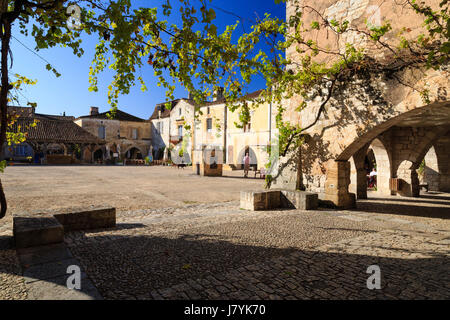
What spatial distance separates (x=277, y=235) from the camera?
13.4 ft

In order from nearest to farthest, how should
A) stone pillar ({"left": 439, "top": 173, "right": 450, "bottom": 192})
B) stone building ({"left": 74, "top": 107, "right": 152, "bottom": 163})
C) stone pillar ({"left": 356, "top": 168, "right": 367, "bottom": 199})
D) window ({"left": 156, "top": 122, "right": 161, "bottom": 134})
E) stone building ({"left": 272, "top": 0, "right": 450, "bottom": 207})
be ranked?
stone building ({"left": 272, "top": 0, "right": 450, "bottom": 207}) → stone pillar ({"left": 356, "top": 168, "right": 367, "bottom": 199}) → stone pillar ({"left": 439, "top": 173, "right": 450, "bottom": 192}) → stone building ({"left": 74, "top": 107, "right": 152, "bottom": 163}) → window ({"left": 156, "top": 122, "right": 161, "bottom": 134})

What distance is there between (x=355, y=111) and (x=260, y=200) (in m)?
2.92

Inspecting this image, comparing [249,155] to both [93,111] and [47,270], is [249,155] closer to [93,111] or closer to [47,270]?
[47,270]

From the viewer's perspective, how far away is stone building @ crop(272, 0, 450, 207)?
204 inches

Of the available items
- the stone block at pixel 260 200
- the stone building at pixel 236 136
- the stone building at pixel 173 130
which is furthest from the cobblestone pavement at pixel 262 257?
the stone building at pixel 173 130

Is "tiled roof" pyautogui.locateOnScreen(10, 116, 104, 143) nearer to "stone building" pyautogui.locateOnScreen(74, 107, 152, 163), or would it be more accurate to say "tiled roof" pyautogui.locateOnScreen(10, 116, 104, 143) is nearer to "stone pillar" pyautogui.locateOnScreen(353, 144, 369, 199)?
"stone building" pyautogui.locateOnScreen(74, 107, 152, 163)

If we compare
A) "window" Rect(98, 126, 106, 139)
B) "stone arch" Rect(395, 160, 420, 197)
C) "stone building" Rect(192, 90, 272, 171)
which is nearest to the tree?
"stone arch" Rect(395, 160, 420, 197)

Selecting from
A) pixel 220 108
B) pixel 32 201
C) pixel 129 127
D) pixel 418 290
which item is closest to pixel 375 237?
pixel 418 290

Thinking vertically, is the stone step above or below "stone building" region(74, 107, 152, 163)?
below

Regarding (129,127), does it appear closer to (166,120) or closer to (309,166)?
(166,120)

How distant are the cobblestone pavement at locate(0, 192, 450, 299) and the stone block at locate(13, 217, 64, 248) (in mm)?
207

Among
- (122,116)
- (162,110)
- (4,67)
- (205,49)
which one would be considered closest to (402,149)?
(205,49)

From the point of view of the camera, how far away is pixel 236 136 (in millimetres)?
24391
